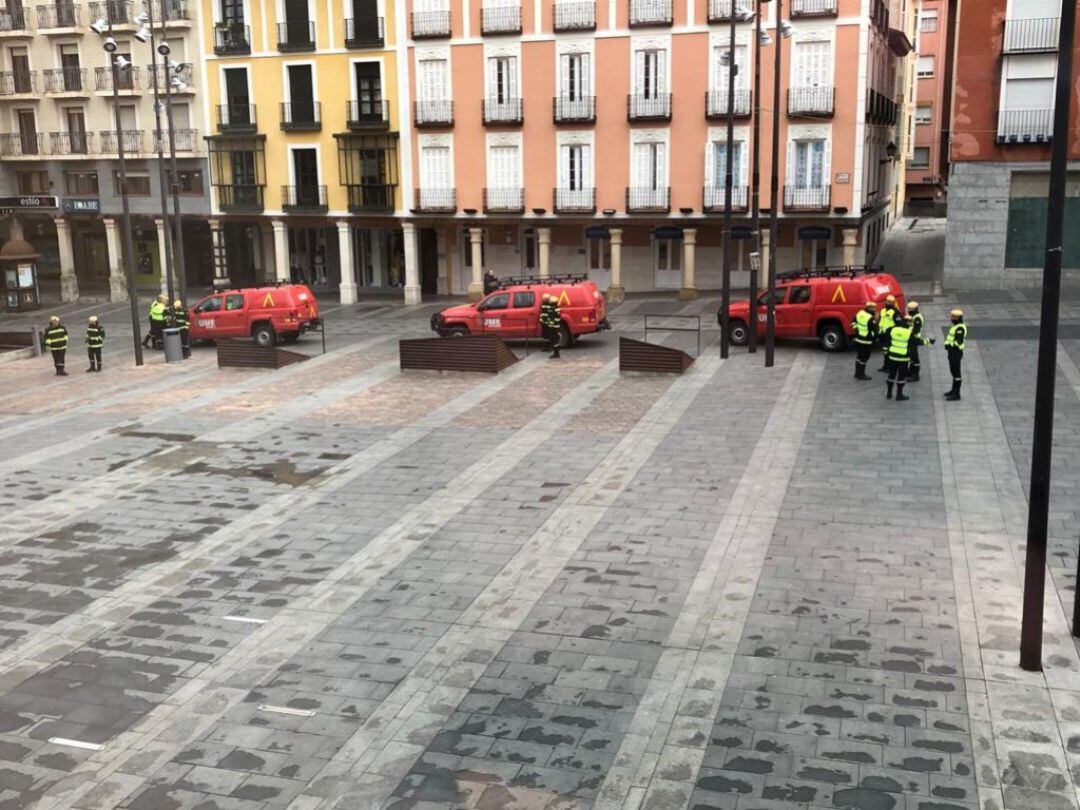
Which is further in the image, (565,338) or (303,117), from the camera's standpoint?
(303,117)

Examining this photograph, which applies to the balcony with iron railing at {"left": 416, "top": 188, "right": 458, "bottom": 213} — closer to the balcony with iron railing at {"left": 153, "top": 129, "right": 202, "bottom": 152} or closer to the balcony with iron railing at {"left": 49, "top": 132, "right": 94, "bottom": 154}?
A: the balcony with iron railing at {"left": 153, "top": 129, "right": 202, "bottom": 152}

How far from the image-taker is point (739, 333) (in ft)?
85.2

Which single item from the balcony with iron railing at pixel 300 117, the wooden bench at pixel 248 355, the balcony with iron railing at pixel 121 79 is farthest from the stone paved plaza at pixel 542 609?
the balcony with iron railing at pixel 121 79

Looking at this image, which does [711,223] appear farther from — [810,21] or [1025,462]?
[1025,462]

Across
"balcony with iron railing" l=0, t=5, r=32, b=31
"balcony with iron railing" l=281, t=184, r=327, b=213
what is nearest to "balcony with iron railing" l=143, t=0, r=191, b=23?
"balcony with iron railing" l=0, t=5, r=32, b=31

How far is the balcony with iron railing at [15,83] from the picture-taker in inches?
1762

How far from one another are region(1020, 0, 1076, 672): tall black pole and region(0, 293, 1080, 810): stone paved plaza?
48 centimetres

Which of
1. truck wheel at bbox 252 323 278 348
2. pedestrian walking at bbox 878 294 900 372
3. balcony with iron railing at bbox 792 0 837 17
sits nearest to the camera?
pedestrian walking at bbox 878 294 900 372

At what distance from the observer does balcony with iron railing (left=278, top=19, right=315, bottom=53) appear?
131 ft

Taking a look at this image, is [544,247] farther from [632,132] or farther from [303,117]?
[303,117]

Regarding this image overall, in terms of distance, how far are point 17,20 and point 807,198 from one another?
32.6 metres

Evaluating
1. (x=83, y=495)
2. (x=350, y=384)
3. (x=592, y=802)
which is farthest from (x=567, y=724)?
(x=350, y=384)

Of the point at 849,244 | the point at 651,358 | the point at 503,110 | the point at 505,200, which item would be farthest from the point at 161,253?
the point at 651,358


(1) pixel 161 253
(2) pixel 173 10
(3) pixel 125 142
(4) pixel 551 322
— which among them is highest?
(2) pixel 173 10
